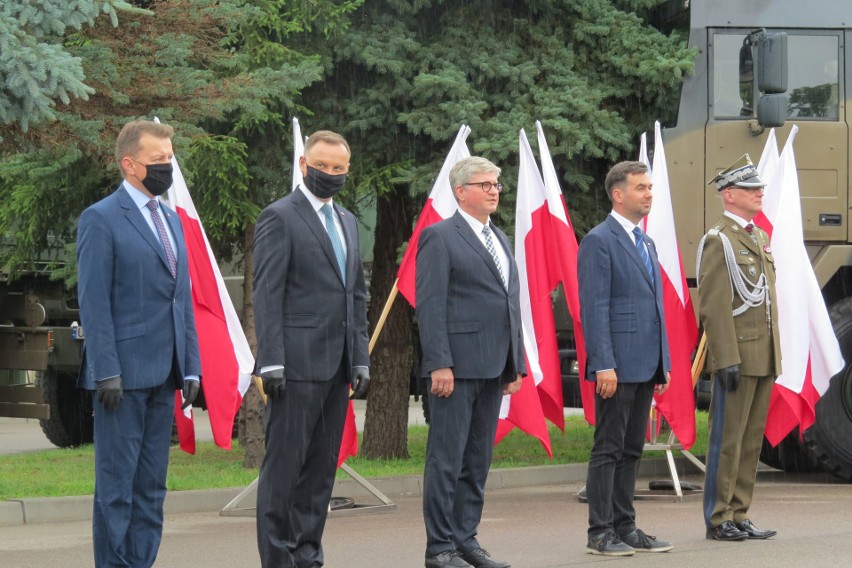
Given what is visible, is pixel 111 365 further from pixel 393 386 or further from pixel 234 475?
pixel 393 386

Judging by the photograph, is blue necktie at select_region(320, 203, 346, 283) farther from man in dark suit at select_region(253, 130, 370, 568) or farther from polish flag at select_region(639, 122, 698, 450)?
polish flag at select_region(639, 122, 698, 450)

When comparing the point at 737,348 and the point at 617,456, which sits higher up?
the point at 737,348

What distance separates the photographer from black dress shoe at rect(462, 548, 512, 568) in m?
6.80

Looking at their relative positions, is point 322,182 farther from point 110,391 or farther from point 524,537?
point 524,537

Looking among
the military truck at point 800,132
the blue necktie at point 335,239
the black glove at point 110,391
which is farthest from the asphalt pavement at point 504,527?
the black glove at point 110,391

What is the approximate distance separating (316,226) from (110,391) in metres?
1.18

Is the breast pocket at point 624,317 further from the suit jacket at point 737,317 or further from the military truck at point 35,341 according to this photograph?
the military truck at point 35,341

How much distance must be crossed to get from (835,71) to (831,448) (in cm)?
276

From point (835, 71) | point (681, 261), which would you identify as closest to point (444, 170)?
point (681, 261)

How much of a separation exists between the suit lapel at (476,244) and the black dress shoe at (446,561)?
1.31m

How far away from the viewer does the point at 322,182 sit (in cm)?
629

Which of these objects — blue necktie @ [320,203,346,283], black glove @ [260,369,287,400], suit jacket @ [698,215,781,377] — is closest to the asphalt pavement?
suit jacket @ [698,215,781,377]

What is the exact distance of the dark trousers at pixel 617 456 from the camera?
24.2 ft

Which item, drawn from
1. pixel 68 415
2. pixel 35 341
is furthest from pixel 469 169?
Result: pixel 68 415
